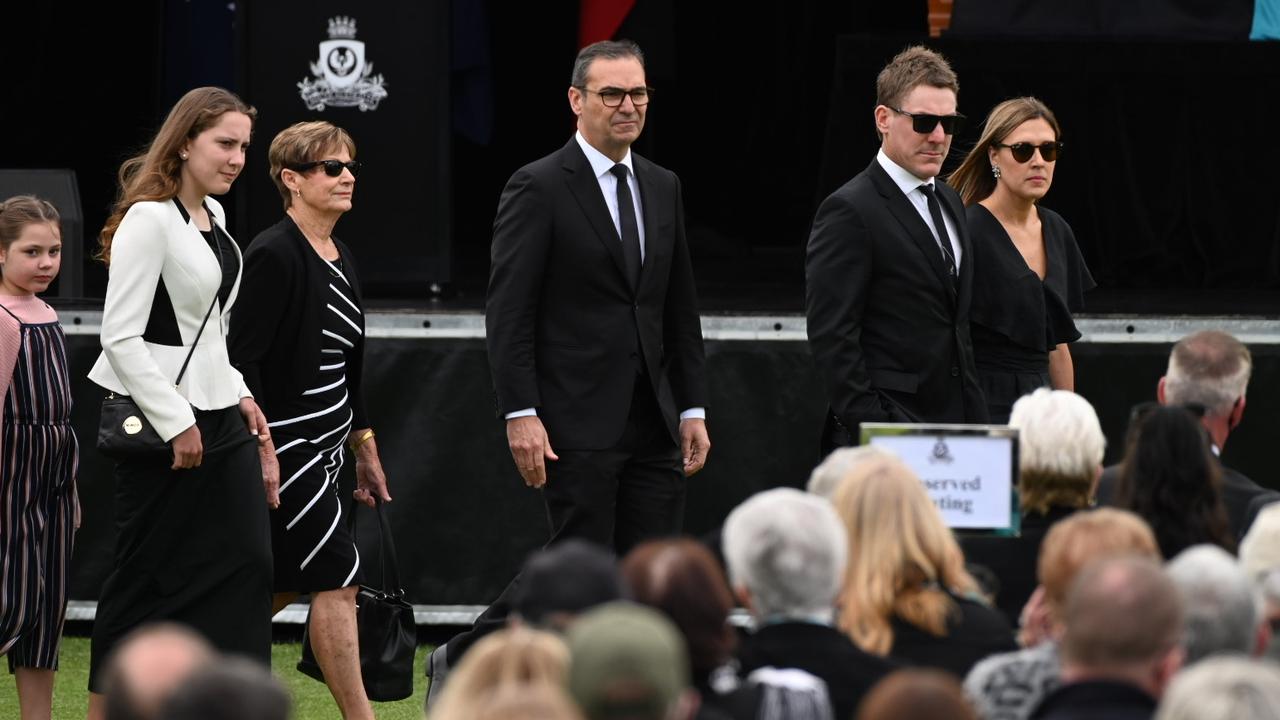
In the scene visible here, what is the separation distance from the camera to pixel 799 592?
9.85ft

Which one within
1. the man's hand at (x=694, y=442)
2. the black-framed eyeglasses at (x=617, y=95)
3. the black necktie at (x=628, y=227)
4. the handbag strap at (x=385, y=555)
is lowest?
the handbag strap at (x=385, y=555)

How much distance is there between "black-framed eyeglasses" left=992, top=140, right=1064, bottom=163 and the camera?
550 centimetres

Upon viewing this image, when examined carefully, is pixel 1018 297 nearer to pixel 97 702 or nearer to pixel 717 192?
pixel 97 702

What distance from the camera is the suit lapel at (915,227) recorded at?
5117mm

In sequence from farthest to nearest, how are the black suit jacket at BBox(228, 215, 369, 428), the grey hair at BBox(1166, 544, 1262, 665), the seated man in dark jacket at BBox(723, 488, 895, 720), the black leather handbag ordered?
the black leather handbag
the black suit jacket at BBox(228, 215, 369, 428)
the seated man in dark jacket at BBox(723, 488, 895, 720)
the grey hair at BBox(1166, 544, 1262, 665)

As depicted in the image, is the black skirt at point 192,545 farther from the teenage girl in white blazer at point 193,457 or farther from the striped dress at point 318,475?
the striped dress at point 318,475

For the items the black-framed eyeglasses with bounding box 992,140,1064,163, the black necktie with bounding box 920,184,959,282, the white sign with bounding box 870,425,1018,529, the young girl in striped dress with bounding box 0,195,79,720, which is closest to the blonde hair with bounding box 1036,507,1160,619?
the white sign with bounding box 870,425,1018,529

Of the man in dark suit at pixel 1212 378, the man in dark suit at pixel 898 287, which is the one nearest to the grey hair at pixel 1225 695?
the man in dark suit at pixel 1212 378

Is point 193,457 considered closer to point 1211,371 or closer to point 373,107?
point 1211,371

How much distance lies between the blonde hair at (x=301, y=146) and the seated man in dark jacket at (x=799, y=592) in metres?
2.70

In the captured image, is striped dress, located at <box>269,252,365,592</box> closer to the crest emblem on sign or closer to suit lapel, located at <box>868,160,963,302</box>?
suit lapel, located at <box>868,160,963,302</box>

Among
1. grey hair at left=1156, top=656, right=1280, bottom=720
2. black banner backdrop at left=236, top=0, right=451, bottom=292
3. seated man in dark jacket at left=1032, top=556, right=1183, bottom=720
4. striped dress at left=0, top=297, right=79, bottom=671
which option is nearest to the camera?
grey hair at left=1156, top=656, right=1280, bottom=720

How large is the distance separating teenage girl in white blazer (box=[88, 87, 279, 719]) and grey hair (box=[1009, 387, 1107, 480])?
1956 mm

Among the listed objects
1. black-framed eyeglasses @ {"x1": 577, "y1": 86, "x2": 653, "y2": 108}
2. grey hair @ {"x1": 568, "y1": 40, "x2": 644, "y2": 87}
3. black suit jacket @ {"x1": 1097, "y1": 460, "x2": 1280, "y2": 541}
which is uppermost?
grey hair @ {"x1": 568, "y1": 40, "x2": 644, "y2": 87}
